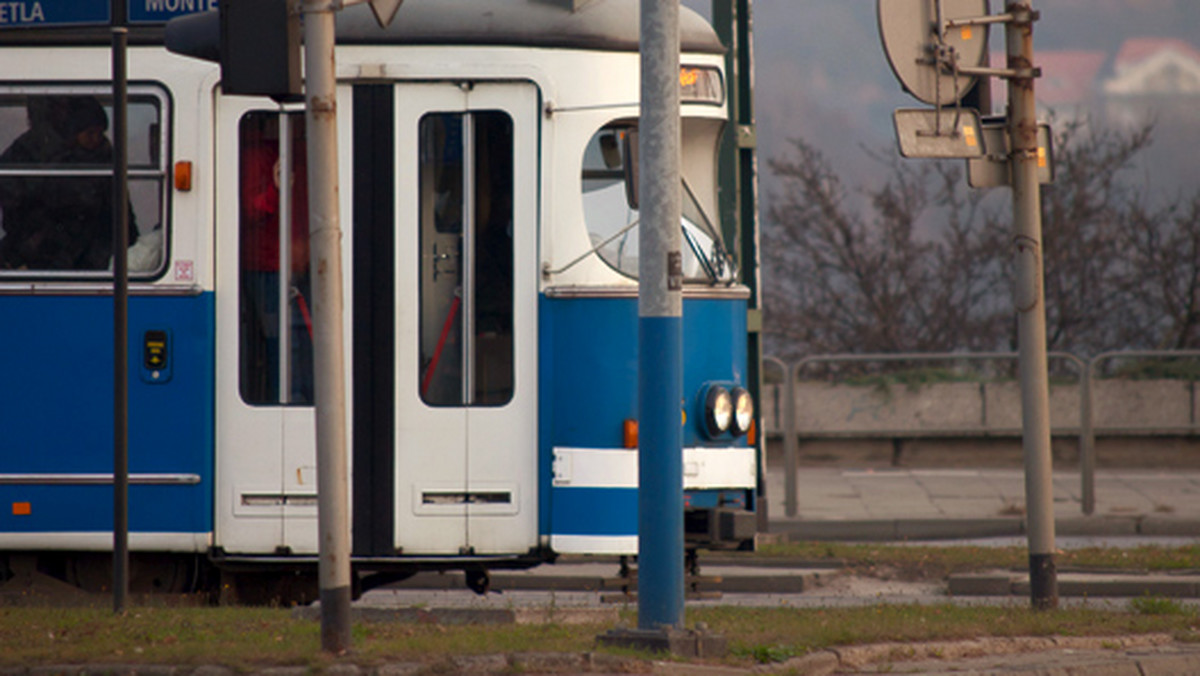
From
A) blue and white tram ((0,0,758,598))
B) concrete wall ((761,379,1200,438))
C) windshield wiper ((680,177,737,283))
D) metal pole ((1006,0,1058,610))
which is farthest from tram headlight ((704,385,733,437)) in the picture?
concrete wall ((761,379,1200,438))

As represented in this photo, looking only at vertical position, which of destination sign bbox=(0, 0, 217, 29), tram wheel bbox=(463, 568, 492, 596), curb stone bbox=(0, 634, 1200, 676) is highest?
destination sign bbox=(0, 0, 217, 29)

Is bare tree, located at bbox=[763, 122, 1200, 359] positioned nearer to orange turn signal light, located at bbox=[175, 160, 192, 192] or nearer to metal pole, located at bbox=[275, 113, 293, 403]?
metal pole, located at bbox=[275, 113, 293, 403]

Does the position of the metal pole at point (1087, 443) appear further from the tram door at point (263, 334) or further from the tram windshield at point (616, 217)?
the tram door at point (263, 334)

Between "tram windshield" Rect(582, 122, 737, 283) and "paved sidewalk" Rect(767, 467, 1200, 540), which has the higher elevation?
"tram windshield" Rect(582, 122, 737, 283)

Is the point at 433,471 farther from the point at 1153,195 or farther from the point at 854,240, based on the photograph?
the point at 1153,195

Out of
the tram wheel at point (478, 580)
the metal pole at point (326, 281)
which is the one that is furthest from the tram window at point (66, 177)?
the tram wheel at point (478, 580)

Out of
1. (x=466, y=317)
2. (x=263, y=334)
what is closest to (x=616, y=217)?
(x=466, y=317)

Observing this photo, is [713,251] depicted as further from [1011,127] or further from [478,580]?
[478,580]

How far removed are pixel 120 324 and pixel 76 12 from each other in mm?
1716

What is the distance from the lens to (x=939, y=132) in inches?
317

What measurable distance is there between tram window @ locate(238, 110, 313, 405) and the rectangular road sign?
302 cm

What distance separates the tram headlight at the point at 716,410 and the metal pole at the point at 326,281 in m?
2.20

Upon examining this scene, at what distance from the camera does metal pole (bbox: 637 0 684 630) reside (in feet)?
21.0

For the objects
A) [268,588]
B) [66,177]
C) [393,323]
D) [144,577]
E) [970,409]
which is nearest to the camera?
[393,323]
